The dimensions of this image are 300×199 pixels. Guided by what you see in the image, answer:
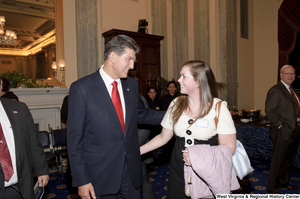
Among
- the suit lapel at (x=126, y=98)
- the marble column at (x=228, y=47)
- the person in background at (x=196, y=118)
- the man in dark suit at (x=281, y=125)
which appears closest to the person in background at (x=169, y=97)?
the marble column at (x=228, y=47)

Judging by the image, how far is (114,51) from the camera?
5.96 feet

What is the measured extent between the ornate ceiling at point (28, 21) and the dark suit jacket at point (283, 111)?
4.89 meters

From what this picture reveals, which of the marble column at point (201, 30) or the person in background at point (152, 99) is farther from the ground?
the marble column at point (201, 30)

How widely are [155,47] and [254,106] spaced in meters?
4.40

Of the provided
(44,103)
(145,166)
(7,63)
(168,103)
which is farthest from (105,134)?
(7,63)

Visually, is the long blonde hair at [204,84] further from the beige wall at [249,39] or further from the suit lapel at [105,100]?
the beige wall at [249,39]

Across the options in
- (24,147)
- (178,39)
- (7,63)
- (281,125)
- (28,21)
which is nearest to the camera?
(24,147)

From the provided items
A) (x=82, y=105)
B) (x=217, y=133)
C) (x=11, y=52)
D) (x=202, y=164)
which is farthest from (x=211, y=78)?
(x=11, y=52)

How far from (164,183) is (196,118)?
8.03 feet

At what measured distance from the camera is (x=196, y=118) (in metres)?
1.68

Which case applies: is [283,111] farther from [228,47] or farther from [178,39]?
[178,39]

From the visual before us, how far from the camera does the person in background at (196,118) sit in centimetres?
164

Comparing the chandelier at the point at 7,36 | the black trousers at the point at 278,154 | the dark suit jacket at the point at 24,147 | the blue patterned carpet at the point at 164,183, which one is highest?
the chandelier at the point at 7,36

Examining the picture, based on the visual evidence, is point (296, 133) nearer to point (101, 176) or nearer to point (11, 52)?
point (101, 176)
